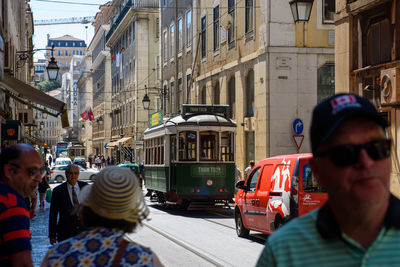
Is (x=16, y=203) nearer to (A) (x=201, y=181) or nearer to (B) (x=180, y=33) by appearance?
(A) (x=201, y=181)

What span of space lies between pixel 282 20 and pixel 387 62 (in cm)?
1088

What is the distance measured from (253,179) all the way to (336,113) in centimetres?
1256

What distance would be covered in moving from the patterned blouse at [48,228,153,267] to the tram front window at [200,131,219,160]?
18728 mm

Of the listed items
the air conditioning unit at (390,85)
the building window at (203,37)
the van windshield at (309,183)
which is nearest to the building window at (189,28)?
the building window at (203,37)

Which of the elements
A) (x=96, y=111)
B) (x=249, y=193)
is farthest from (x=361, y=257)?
(x=96, y=111)

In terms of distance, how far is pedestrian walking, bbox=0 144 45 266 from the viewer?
3818 mm

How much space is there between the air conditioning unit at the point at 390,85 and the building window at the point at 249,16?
42.7 feet

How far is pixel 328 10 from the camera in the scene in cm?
2866

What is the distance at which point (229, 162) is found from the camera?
22125mm

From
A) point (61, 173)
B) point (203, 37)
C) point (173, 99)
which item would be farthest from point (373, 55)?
point (61, 173)

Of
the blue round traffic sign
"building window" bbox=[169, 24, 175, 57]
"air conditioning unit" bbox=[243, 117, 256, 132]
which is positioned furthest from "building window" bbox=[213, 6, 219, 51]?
"building window" bbox=[169, 24, 175, 57]

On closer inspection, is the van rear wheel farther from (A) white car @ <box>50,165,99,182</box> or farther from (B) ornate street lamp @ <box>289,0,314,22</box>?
(A) white car @ <box>50,165,99,182</box>

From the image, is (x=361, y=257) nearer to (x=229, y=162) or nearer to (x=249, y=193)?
(x=249, y=193)

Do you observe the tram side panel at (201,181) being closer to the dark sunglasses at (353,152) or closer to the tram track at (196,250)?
the tram track at (196,250)
